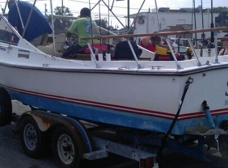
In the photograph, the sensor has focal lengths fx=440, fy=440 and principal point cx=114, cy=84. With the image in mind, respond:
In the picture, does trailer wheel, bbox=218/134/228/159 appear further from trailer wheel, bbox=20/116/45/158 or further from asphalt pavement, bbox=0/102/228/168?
trailer wheel, bbox=20/116/45/158

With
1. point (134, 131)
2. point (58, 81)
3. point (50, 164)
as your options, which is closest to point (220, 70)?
point (134, 131)

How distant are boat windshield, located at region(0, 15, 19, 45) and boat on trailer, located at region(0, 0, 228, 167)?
484 mm

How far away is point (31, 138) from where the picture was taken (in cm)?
714

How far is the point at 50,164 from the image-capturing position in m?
6.80

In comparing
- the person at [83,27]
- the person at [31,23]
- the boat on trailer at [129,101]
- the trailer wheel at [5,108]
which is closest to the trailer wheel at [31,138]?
the boat on trailer at [129,101]

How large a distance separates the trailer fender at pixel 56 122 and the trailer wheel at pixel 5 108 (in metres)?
0.69

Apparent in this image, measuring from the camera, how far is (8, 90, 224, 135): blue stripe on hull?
5289 millimetres

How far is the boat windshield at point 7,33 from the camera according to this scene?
7.96 metres

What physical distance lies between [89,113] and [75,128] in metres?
0.33

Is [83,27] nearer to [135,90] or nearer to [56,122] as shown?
[56,122]

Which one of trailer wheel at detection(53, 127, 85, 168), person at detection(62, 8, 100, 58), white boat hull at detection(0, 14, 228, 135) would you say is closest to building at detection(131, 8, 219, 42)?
person at detection(62, 8, 100, 58)

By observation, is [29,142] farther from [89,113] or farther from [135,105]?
[135,105]

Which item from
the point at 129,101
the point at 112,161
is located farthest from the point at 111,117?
the point at 112,161

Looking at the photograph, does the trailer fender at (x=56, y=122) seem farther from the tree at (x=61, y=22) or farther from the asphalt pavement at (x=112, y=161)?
the tree at (x=61, y=22)
